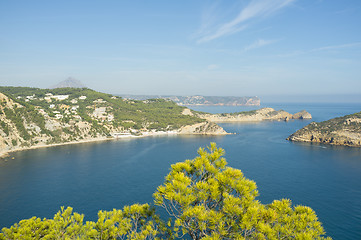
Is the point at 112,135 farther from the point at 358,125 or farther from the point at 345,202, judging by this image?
the point at 358,125

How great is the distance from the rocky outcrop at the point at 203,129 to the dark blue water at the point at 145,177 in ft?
121

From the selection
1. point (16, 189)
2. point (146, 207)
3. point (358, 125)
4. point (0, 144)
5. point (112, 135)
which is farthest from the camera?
point (112, 135)

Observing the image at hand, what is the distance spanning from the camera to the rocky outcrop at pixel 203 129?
139 meters

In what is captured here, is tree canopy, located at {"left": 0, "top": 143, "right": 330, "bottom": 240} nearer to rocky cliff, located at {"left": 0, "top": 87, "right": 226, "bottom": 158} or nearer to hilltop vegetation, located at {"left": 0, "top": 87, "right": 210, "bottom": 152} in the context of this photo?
rocky cliff, located at {"left": 0, "top": 87, "right": 226, "bottom": 158}

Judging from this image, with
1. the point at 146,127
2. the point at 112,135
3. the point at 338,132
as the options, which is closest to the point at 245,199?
the point at 338,132

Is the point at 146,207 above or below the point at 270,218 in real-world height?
below

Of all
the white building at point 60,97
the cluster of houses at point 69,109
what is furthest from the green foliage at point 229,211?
the white building at point 60,97

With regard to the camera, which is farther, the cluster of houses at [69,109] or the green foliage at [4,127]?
the cluster of houses at [69,109]

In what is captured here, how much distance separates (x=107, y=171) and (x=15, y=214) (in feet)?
88.2

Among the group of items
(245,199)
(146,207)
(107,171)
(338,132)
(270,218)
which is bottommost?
(107,171)

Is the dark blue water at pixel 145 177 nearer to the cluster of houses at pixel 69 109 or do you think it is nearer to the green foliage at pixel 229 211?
the green foliage at pixel 229 211

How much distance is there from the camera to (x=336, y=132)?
100 meters

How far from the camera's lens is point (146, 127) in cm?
Answer: 13988

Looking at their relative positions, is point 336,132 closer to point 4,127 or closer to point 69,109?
point 4,127
